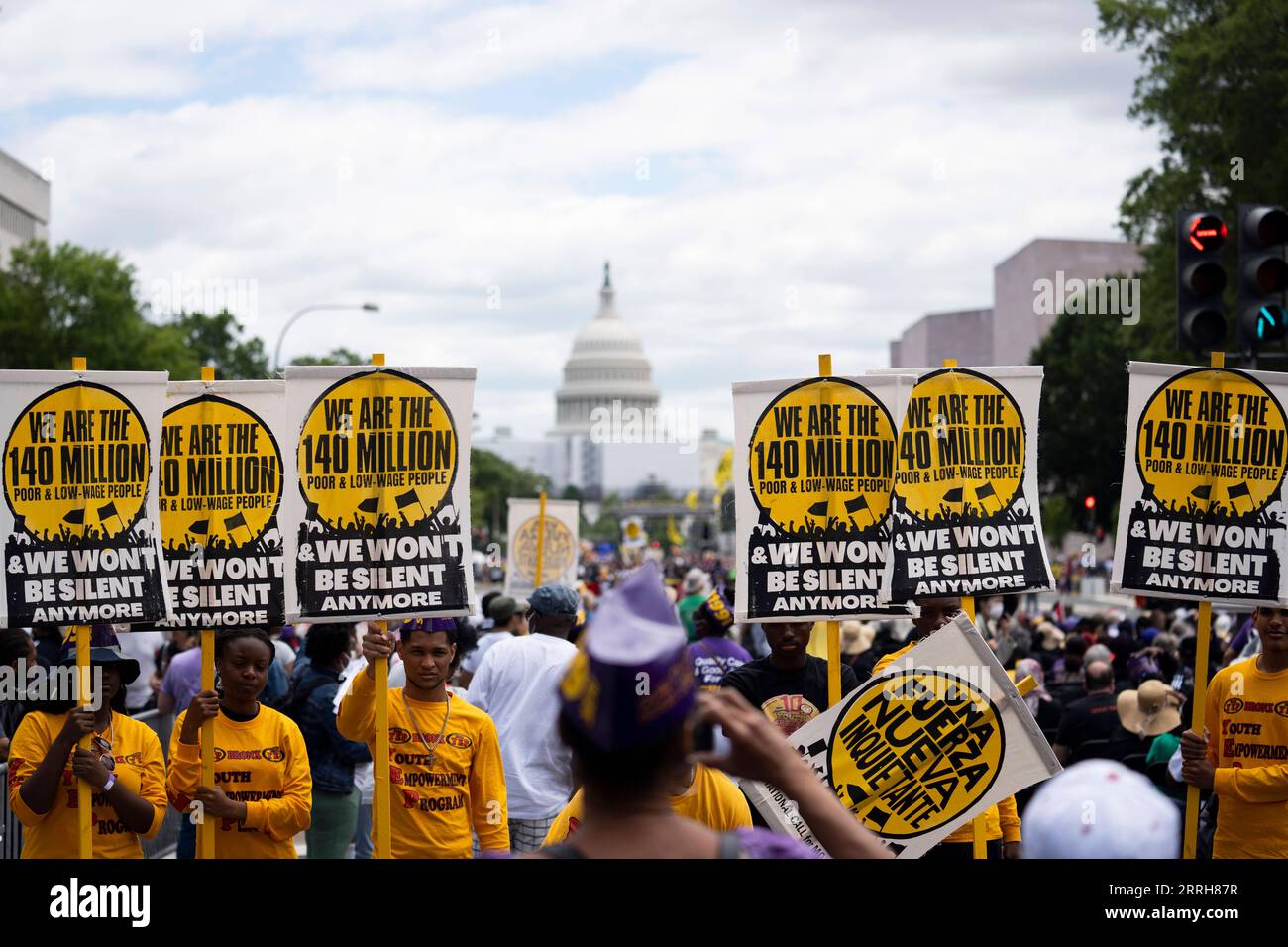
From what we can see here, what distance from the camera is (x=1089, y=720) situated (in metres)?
9.20

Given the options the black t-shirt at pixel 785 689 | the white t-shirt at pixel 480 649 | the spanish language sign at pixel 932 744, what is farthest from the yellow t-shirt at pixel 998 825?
the white t-shirt at pixel 480 649

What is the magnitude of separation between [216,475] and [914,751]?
9.01ft

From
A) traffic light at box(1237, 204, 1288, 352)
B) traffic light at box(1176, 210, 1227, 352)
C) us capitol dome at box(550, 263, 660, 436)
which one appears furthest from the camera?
us capitol dome at box(550, 263, 660, 436)

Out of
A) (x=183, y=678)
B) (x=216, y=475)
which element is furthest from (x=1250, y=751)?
(x=183, y=678)

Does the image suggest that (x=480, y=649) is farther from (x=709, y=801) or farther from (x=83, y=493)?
(x=709, y=801)

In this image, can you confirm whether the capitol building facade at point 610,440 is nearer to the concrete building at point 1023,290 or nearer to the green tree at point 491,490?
the green tree at point 491,490

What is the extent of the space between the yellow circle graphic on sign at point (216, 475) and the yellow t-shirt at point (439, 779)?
31.1 inches

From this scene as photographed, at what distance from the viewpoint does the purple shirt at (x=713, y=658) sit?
28.5 ft

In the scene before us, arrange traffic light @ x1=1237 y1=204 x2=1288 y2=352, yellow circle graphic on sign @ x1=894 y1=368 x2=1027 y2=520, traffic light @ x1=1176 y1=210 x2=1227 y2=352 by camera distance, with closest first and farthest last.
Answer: yellow circle graphic on sign @ x1=894 y1=368 x2=1027 y2=520 < traffic light @ x1=1237 y1=204 x2=1288 y2=352 < traffic light @ x1=1176 y1=210 x2=1227 y2=352

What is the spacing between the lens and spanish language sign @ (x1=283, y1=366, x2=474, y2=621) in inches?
228

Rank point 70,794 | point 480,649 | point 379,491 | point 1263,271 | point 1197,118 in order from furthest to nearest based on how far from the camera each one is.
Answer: point 1197,118 → point 480,649 → point 1263,271 → point 379,491 → point 70,794

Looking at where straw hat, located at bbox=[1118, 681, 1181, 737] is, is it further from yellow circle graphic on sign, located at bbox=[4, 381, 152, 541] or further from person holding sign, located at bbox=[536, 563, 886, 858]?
person holding sign, located at bbox=[536, 563, 886, 858]

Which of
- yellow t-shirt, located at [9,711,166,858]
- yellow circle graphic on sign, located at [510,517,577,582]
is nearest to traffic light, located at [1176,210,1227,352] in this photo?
yellow t-shirt, located at [9,711,166,858]

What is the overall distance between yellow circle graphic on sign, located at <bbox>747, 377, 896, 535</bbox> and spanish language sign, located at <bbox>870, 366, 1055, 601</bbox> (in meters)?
0.15
